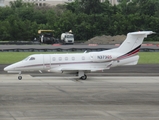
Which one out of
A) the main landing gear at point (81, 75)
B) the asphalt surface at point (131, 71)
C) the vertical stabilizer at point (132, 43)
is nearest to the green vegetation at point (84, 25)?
the asphalt surface at point (131, 71)

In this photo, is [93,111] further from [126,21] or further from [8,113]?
[126,21]

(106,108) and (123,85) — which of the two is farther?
(123,85)

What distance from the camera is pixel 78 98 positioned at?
83.6ft

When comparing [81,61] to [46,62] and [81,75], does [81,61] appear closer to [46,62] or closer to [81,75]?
[81,75]

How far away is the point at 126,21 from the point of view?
354 feet

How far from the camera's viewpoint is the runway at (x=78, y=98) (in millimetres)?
20344

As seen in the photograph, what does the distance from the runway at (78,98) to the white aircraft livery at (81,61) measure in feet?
2.61

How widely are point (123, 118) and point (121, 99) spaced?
569 cm

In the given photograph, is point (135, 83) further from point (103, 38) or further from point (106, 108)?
point (103, 38)

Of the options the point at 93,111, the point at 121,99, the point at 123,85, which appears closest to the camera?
the point at 93,111

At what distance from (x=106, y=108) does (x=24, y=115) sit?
4.02 m

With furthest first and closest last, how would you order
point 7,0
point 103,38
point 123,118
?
1. point 7,0
2. point 103,38
3. point 123,118

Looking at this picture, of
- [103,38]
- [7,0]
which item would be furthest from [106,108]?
[7,0]

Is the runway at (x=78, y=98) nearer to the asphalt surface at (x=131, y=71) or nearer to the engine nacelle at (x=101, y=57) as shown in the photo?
the engine nacelle at (x=101, y=57)
